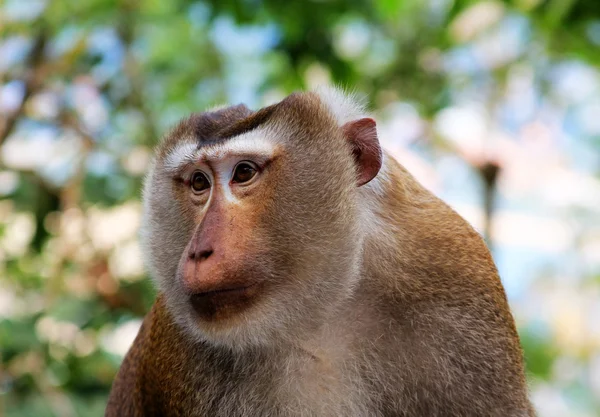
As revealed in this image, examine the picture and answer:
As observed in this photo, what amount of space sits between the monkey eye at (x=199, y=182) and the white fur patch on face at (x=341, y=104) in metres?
0.55

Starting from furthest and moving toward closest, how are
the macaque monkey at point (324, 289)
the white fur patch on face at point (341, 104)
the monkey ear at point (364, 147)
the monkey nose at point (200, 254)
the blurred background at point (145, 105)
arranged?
the blurred background at point (145, 105)
the white fur patch on face at point (341, 104)
the monkey ear at point (364, 147)
the macaque monkey at point (324, 289)
the monkey nose at point (200, 254)

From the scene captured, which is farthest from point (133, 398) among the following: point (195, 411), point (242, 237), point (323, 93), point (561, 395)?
point (561, 395)

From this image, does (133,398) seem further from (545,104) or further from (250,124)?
(545,104)

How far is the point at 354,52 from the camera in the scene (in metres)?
8.61

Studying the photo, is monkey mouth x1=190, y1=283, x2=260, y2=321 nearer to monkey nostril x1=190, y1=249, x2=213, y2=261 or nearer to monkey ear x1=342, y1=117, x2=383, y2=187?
monkey nostril x1=190, y1=249, x2=213, y2=261

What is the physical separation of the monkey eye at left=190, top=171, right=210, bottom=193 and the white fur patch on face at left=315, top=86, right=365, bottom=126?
55cm

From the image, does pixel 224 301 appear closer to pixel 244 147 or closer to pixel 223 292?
pixel 223 292

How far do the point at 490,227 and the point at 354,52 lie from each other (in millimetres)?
2560

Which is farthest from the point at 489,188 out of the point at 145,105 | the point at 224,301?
the point at 224,301

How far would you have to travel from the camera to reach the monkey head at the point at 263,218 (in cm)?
240

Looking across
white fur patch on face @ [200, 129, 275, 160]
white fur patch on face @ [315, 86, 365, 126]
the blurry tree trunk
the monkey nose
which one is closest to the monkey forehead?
white fur patch on face @ [200, 129, 275, 160]

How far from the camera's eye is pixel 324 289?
8.52 ft

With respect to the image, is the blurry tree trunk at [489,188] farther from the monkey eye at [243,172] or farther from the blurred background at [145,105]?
the monkey eye at [243,172]

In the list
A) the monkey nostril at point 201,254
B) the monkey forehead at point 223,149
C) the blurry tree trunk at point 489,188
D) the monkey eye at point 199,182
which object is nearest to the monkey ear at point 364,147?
the monkey forehead at point 223,149
